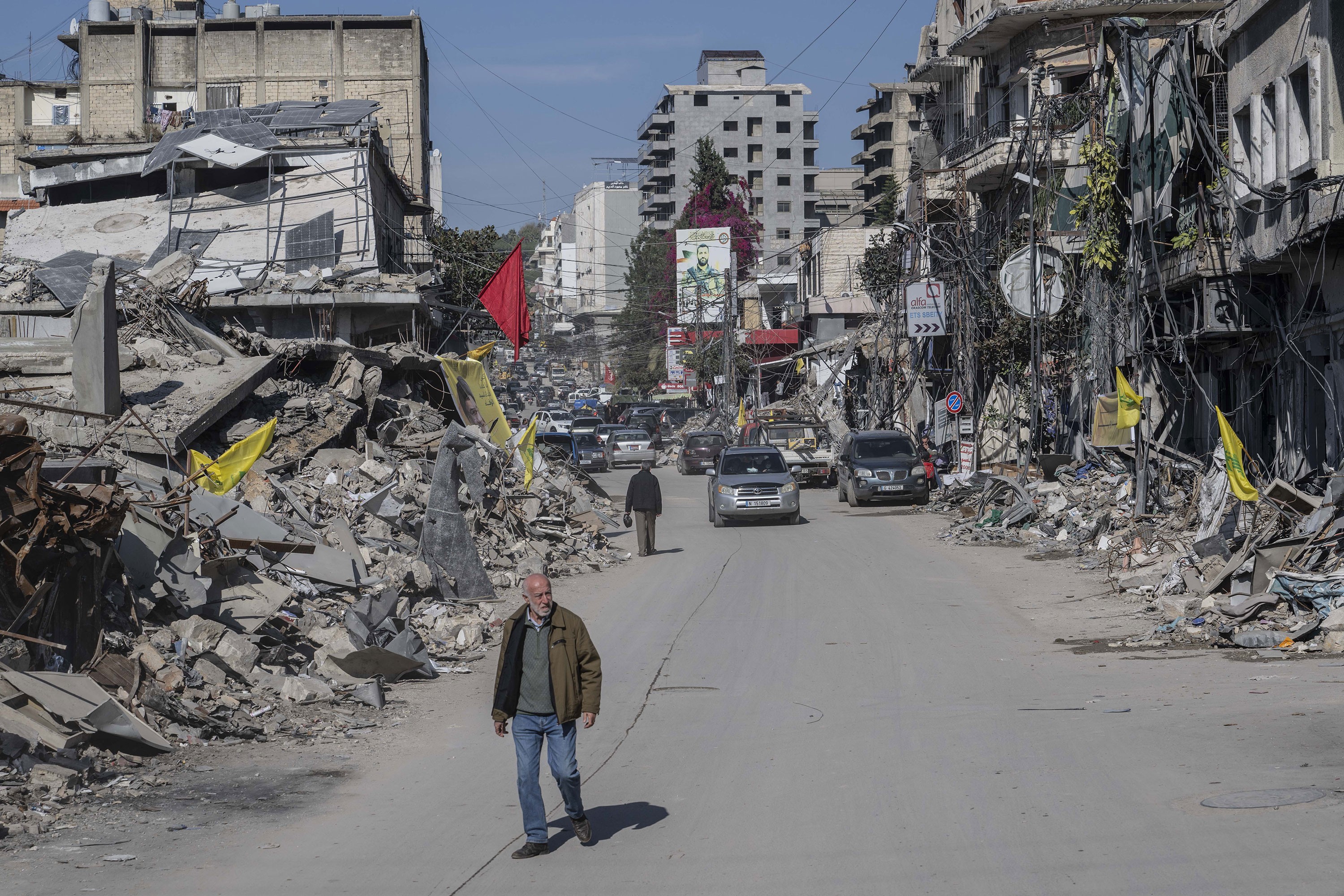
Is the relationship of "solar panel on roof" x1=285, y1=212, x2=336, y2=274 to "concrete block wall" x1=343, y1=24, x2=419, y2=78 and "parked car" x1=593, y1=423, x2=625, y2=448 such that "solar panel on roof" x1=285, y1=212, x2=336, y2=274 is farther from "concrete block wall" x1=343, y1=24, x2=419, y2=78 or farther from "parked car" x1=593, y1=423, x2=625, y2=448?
"concrete block wall" x1=343, y1=24, x2=419, y2=78

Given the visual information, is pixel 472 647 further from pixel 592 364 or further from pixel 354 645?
pixel 592 364

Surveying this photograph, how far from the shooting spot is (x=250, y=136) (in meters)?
41.2

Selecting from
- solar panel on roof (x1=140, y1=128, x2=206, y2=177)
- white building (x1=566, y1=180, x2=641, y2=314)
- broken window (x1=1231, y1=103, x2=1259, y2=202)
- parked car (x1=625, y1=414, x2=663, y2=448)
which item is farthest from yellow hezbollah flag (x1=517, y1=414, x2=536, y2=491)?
white building (x1=566, y1=180, x2=641, y2=314)

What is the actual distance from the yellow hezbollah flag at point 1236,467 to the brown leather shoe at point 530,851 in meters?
12.7

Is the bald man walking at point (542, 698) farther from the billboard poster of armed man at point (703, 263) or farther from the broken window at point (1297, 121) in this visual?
the billboard poster of armed man at point (703, 263)

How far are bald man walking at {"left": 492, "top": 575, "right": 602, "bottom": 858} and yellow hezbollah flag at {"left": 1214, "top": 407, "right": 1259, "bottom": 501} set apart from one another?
12349mm

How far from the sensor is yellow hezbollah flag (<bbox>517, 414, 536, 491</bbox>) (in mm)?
24641

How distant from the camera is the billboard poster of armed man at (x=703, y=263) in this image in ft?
258

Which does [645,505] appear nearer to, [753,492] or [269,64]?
[753,492]

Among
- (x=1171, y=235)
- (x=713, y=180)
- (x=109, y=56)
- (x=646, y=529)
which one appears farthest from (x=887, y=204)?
(x=646, y=529)

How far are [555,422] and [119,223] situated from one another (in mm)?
29806

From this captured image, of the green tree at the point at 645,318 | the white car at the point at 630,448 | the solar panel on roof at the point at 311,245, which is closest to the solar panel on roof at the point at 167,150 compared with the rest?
the solar panel on roof at the point at 311,245

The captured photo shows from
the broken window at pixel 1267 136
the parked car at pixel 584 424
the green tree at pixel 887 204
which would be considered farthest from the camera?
the green tree at pixel 887 204

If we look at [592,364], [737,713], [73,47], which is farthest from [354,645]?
[592,364]
